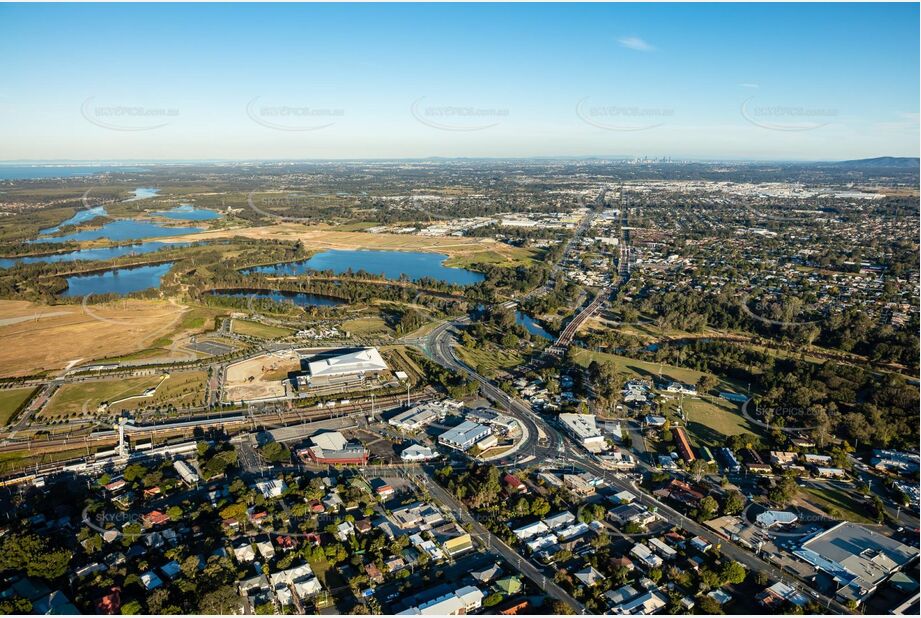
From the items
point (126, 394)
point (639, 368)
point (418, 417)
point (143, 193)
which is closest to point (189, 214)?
point (143, 193)

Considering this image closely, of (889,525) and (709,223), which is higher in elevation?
(709,223)

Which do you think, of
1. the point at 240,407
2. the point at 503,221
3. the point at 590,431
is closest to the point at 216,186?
the point at 503,221

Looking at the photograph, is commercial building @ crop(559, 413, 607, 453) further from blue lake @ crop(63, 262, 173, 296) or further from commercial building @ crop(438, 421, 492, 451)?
blue lake @ crop(63, 262, 173, 296)

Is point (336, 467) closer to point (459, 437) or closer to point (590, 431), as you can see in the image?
point (459, 437)

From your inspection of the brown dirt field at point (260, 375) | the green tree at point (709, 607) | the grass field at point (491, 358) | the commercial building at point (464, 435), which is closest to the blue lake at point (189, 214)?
the brown dirt field at point (260, 375)

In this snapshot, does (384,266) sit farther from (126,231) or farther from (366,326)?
(126,231)

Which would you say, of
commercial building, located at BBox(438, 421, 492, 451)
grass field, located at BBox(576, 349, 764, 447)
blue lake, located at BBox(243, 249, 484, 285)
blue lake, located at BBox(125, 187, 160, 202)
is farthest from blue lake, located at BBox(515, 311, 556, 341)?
blue lake, located at BBox(125, 187, 160, 202)
